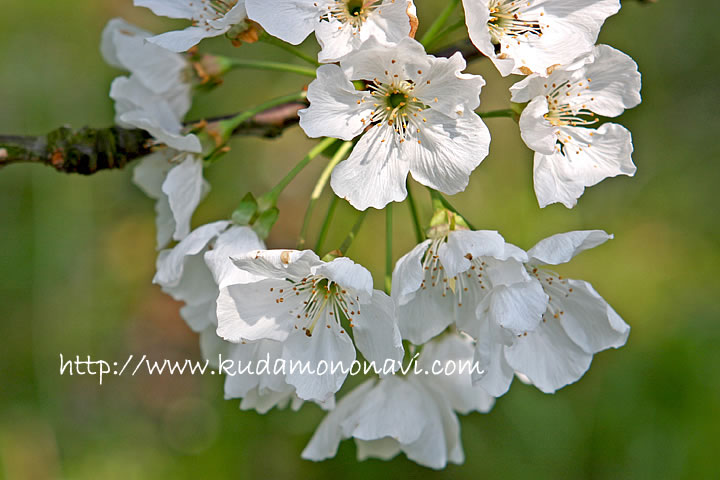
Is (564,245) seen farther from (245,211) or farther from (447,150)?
(245,211)

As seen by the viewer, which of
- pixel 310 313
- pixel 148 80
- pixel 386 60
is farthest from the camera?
pixel 148 80

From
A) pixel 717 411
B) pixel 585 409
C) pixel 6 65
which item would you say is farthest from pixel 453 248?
pixel 6 65

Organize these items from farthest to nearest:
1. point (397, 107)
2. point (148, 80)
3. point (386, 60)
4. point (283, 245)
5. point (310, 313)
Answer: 1. point (283, 245)
2. point (148, 80)
3. point (310, 313)
4. point (397, 107)
5. point (386, 60)

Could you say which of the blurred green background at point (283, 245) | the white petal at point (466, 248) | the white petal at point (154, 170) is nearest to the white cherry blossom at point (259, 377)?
the white petal at point (466, 248)

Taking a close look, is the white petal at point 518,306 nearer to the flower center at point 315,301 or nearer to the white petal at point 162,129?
the flower center at point 315,301

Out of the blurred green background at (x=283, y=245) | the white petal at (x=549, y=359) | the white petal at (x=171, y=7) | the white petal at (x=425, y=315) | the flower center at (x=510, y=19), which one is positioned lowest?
the blurred green background at (x=283, y=245)

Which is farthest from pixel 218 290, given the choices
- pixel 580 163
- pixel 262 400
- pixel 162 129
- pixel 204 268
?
pixel 580 163
